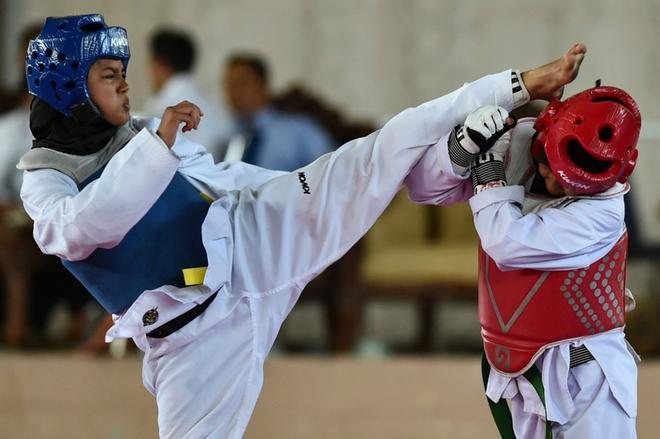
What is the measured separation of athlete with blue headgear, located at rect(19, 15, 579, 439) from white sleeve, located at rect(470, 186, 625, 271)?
0.15m

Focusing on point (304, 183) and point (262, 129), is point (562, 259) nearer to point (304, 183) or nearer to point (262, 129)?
point (304, 183)

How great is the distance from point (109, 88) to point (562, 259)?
99 centimetres

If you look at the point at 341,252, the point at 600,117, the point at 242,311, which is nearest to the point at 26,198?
the point at 242,311

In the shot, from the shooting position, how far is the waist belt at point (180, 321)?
2.24 metres

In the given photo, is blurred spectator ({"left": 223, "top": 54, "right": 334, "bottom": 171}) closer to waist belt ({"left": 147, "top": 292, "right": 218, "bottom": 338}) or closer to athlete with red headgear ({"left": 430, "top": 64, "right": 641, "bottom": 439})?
waist belt ({"left": 147, "top": 292, "right": 218, "bottom": 338})

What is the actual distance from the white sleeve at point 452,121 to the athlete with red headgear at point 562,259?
0.04 metres

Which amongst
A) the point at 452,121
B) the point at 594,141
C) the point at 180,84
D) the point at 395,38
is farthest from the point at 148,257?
the point at 395,38

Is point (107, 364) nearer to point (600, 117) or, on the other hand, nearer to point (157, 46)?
point (157, 46)

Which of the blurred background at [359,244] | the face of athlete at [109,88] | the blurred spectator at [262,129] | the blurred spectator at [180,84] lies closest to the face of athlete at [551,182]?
the face of athlete at [109,88]

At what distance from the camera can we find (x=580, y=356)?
7.02ft

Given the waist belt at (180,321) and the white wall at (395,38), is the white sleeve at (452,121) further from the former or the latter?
the white wall at (395,38)

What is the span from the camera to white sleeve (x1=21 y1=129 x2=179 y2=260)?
2.05 m

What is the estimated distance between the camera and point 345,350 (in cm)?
516

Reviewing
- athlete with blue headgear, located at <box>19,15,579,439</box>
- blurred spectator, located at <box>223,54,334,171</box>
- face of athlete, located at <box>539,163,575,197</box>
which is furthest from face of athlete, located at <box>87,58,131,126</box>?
blurred spectator, located at <box>223,54,334,171</box>
